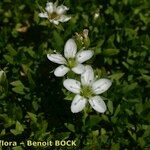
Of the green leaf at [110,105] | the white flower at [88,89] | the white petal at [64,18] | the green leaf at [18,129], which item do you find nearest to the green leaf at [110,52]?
the white petal at [64,18]

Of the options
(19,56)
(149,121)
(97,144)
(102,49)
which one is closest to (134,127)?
(149,121)

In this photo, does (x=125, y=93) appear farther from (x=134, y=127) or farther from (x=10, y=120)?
(x=10, y=120)

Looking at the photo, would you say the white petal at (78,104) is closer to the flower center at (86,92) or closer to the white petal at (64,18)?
the flower center at (86,92)

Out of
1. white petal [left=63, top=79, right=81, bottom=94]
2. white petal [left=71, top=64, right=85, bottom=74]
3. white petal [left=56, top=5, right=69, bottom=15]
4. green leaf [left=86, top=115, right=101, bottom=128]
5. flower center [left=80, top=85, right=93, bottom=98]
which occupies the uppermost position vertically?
white petal [left=56, top=5, right=69, bottom=15]

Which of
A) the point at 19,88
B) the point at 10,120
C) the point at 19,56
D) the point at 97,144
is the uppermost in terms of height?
the point at 19,56

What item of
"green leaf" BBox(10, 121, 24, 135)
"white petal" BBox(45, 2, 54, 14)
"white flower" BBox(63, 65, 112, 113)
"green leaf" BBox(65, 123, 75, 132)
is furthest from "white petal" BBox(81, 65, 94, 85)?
"white petal" BBox(45, 2, 54, 14)

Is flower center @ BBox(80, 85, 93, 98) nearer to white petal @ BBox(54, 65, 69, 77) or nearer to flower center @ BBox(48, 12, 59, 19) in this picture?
white petal @ BBox(54, 65, 69, 77)

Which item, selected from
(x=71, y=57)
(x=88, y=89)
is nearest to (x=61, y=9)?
(x=71, y=57)
